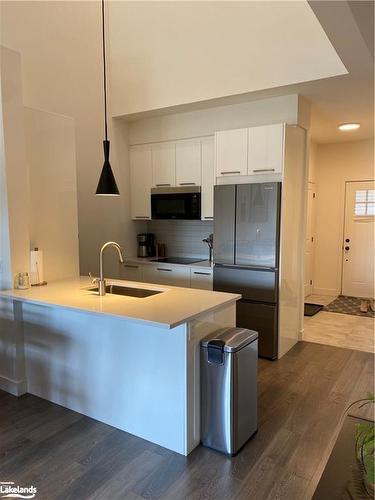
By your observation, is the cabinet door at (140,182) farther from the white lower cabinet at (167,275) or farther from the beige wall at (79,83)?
the white lower cabinet at (167,275)

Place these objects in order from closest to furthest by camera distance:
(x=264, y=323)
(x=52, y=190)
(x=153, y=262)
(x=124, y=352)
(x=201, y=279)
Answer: (x=124, y=352)
(x=52, y=190)
(x=264, y=323)
(x=201, y=279)
(x=153, y=262)

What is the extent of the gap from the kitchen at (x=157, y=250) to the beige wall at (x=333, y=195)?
8.58ft

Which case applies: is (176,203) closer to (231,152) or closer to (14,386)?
(231,152)

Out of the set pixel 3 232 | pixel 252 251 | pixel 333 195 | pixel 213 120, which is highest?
pixel 213 120

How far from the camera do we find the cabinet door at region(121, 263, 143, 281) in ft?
16.0

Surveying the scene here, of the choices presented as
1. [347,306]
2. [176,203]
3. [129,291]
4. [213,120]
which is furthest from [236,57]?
[347,306]

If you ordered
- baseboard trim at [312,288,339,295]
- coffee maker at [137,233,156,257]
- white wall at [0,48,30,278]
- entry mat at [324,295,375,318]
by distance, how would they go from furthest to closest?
1. baseboard trim at [312,288,339,295]
2. entry mat at [324,295,375,318]
3. coffee maker at [137,233,156,257]
4. white wall at [0,48,30,278]

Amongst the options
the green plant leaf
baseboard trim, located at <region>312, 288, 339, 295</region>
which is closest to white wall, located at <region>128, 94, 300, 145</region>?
the green plant leaf

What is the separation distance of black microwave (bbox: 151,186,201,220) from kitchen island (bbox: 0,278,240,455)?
1.77 m

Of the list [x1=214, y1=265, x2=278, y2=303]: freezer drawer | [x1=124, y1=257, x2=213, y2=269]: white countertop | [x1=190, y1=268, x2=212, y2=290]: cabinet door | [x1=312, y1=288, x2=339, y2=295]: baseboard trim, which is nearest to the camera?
[x1=214, y1=265, x2=278, y2=303]: freezer drawer

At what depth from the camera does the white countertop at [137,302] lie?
220cm

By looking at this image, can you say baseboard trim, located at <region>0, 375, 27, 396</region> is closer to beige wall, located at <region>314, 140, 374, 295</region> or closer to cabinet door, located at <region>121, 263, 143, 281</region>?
cabinet door, located at <region>121, 263, 143, 281</region>

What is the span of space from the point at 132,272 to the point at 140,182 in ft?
4.17

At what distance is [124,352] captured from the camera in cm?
253
